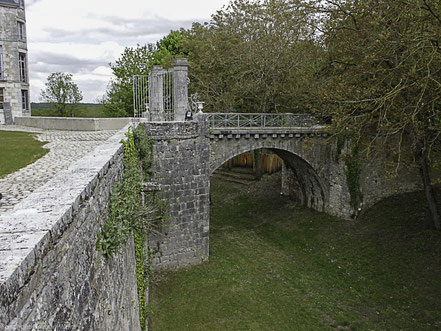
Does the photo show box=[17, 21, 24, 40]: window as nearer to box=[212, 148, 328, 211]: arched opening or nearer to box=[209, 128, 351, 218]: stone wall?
box=[212, 148, 328, 211]: arched opening

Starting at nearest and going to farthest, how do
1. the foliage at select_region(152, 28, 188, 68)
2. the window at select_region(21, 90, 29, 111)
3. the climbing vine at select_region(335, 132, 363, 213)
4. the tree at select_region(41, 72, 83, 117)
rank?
the climbing vine at select_region(335, 132, 363, 213) → the window at select_region(21, 90, 29, 111) → the foliage at select_region(152, 28, 188, 68) → the tree at select_region(41, 72, 83, 117)

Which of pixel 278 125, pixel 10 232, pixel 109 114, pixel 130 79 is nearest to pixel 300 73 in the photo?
pixel 278 125

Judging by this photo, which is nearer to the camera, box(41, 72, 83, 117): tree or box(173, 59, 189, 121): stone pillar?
box(173, 59, 189, 121): stone pillar

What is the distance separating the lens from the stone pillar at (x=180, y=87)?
42.4 ft

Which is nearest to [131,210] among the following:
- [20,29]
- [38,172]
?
[38,172]

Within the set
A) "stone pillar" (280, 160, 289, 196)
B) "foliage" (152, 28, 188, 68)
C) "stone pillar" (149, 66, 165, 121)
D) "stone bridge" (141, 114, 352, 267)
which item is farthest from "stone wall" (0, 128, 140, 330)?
"foliage" (152, 28, 188, 68)

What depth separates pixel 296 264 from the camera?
14.6 metres

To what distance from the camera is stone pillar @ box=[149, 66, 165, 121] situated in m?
14.9

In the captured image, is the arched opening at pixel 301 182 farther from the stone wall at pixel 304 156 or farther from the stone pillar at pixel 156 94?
the stone pillar at pixel 156 94

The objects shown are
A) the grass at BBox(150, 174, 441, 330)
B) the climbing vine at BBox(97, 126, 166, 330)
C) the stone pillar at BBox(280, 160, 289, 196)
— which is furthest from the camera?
the stone pillar at BBox(280, 160, 289, 196)

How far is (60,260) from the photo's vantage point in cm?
251

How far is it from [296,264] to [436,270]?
4790 millimetres

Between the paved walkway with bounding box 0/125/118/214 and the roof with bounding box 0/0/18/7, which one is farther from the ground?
the roof with bounding box 0/0/18/7

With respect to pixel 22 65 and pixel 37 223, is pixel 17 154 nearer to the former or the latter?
pixel 37 223
